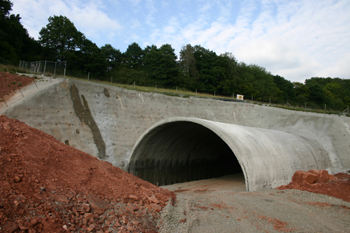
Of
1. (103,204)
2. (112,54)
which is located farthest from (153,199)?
(112,54)

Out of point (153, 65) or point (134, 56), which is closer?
point (153, 65)

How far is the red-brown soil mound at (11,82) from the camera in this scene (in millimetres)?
15498

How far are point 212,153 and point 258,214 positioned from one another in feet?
40.4

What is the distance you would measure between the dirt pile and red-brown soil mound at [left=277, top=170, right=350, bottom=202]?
20.4 ft

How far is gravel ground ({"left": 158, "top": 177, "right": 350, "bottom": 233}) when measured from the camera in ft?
19.5

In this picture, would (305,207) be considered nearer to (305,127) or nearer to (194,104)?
(305,127)

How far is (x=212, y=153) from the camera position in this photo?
62.9 ft

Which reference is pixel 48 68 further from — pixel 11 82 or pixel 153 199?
pixel 153 199

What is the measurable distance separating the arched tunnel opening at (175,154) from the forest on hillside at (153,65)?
15595 mm

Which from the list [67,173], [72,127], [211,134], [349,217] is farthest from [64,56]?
[349,217]

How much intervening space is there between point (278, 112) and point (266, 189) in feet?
56.1

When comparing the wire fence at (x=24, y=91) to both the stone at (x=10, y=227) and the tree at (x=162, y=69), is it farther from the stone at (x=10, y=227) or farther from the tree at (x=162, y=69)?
the tree at (x=162, y=69)

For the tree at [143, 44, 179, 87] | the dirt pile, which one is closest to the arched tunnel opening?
the dirt pile

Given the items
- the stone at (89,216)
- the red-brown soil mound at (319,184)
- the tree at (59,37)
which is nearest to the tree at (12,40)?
the tree at (59,37)
